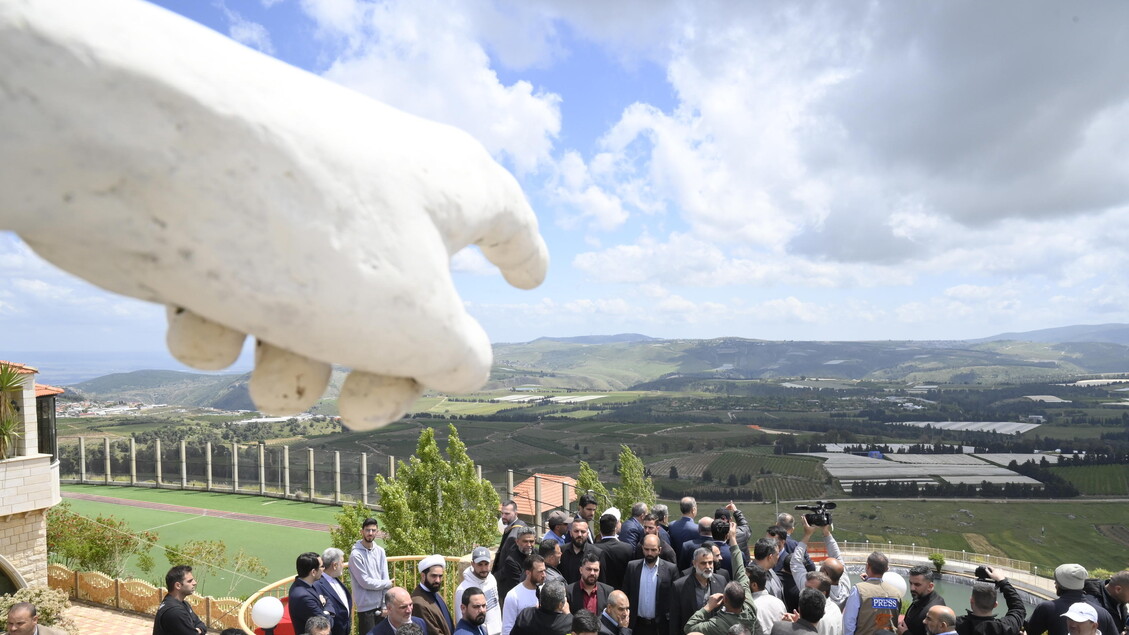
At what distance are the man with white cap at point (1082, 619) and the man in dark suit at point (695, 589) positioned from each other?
3035 mm

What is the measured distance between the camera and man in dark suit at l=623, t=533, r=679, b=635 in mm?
7215

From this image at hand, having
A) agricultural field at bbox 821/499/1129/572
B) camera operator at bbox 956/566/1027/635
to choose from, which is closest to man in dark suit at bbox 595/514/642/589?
camera operator at bbox 956/566/1027/635

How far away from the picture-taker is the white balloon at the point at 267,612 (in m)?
6.32

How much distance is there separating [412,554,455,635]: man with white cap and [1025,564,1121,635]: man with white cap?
575 cm

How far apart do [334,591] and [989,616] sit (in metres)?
6.57

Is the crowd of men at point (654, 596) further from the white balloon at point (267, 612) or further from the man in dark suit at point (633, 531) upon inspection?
the man in dark suit at point (633, 531)

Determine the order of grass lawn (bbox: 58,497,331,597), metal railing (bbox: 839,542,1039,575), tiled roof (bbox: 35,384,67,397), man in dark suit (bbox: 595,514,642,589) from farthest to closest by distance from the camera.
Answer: metal railing (bbox: 839,542,1039,575) → grass lawn (bbox: 58,497,331,597) → tiled roof (bbox: 35,384,67,397) → man in dark suit (bbox: 595,514,642,589)

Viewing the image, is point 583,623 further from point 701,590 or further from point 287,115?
point 287,115

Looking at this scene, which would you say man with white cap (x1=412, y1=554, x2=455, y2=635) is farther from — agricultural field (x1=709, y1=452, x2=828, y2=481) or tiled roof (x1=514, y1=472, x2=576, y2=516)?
agricultural field (x1=709, y1=452, x2=828, y2=481)

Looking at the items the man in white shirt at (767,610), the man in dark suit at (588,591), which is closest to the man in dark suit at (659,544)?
the man in dark suit at (588,591)

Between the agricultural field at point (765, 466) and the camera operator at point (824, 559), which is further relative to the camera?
the agricultural field at point (765, 466)

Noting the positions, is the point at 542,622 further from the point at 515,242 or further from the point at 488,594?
the point at 515,242

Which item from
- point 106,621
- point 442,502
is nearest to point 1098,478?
point 442,502

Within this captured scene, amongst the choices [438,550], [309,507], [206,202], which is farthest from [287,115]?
[309,507]
